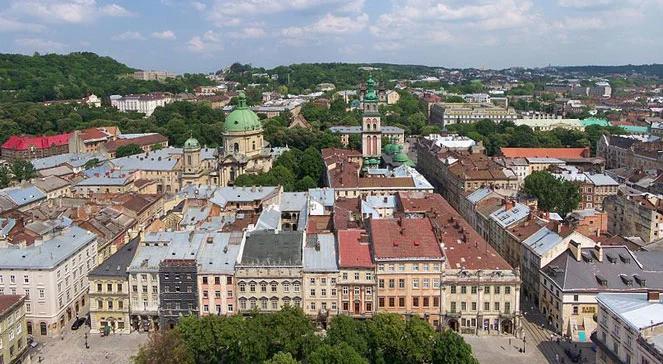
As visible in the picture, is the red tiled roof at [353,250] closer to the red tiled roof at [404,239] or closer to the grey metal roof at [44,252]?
the red tiled roof at [404,239]

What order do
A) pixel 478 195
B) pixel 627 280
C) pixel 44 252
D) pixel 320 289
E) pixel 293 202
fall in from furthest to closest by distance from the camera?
pixel 478 195
pixel 293 202
pixel 44 252
pixel 320 289
pixel 627 280

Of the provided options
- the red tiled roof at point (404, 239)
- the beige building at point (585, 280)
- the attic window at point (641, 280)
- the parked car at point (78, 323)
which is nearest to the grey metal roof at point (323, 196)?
the red tiled roof at point (404, 239)

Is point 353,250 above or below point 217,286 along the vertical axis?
above

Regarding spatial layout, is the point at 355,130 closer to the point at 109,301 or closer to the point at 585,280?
the point at 585,280

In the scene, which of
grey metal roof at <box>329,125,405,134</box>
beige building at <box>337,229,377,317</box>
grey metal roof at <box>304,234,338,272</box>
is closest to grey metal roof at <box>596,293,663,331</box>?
beige building at <box>337,229,377,317</box>

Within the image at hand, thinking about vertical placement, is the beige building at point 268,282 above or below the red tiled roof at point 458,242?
below

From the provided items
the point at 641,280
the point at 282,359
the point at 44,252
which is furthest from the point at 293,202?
the point at 282,359

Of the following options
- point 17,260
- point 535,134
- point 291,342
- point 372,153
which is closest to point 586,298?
point 291,342
